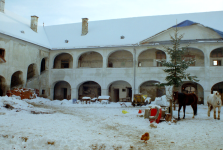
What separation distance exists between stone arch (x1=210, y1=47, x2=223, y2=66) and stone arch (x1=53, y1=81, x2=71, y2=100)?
57.4 feet

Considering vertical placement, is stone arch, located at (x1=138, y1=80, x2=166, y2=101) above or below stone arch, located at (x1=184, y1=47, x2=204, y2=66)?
below

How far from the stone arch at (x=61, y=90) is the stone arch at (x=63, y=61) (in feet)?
7.22

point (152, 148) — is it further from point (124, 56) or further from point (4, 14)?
point (4, 14)

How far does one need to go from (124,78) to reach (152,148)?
16.7 metres

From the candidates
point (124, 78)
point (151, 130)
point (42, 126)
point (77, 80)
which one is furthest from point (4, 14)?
point (151, 130)

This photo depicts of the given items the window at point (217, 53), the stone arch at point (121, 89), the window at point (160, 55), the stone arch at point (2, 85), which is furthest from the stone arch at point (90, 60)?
the window at point (217, 53)

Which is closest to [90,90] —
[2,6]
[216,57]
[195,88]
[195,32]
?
[195,88]

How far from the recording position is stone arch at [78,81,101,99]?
26250 millimetres

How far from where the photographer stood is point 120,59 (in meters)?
24.8

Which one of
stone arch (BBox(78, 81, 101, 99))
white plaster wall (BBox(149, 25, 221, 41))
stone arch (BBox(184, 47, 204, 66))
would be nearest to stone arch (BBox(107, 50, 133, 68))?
stone arch (BBox(78, 81, 101, 99))

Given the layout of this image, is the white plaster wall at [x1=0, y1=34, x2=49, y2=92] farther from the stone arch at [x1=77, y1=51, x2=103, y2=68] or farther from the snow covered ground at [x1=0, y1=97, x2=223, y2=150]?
the snow covered ground at [x1=0, y1=97, x2=223, y2=150]

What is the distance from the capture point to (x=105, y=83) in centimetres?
2284

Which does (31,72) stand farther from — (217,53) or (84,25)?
(217,53)

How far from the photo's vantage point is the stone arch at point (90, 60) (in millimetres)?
25500
